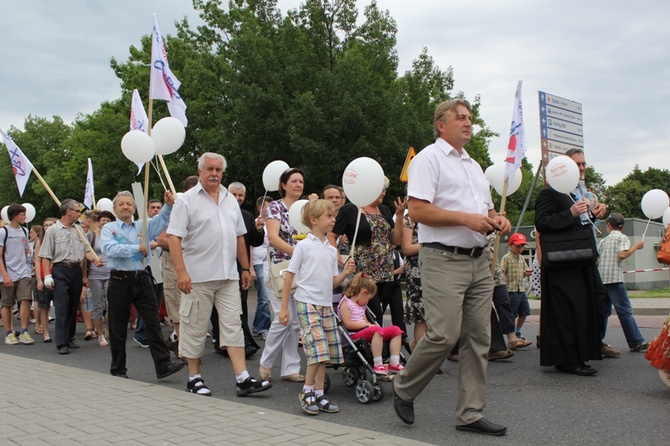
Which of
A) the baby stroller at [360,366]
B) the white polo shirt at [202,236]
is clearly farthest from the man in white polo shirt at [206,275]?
the baby stroller at [360,366]

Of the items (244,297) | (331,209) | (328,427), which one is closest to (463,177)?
(331,209)

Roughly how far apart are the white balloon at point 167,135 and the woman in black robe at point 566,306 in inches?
165

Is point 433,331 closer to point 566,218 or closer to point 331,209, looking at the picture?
point 331,209

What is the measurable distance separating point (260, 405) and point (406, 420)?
1478 mm

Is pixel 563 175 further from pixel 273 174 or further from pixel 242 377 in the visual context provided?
pixel 273 174

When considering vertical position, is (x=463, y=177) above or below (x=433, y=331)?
above

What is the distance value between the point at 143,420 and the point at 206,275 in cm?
156

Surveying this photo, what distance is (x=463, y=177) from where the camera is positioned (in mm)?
4699

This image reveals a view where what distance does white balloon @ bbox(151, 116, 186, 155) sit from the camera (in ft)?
26.3

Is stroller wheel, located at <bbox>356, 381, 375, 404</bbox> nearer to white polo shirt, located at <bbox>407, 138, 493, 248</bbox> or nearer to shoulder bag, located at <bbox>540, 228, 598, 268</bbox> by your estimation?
white polo shirt, located at <bbox>407, 138, 493, 248</bbox>

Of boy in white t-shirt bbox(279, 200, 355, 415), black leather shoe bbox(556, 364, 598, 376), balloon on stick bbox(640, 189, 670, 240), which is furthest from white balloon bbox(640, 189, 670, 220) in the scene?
boy in white t-shirt bbox(279, 200, 355, 415)

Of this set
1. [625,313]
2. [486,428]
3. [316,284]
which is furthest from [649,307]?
[486,428]

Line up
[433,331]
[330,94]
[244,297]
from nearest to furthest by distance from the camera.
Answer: [433,331], [244,297], [330,94]

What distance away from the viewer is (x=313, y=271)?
18.7 ft
